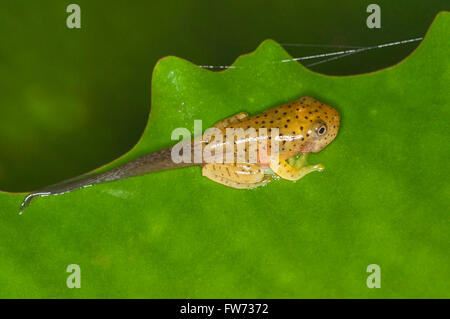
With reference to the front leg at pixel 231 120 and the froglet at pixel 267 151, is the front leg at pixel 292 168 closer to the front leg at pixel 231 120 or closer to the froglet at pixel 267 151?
the froglet at pixel 267 151

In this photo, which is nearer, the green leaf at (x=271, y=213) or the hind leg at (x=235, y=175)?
the green leaf at (x=271, y=213)

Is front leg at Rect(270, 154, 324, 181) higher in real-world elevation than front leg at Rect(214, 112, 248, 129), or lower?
lower

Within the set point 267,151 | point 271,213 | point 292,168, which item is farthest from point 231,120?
point 271,213

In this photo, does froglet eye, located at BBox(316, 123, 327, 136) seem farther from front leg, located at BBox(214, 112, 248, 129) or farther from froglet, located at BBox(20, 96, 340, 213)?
front leg, located at BBox(214, 112, 248, 129)

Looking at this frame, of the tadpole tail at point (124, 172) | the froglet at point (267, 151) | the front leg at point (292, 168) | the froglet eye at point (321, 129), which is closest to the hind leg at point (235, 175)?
the froglet at point (267, 151)

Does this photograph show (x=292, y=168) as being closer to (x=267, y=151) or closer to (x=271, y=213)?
(x=267, y=151)

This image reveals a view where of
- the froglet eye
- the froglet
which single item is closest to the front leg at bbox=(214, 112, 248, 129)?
the froglet

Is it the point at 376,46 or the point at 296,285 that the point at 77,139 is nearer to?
the point at 296,285
